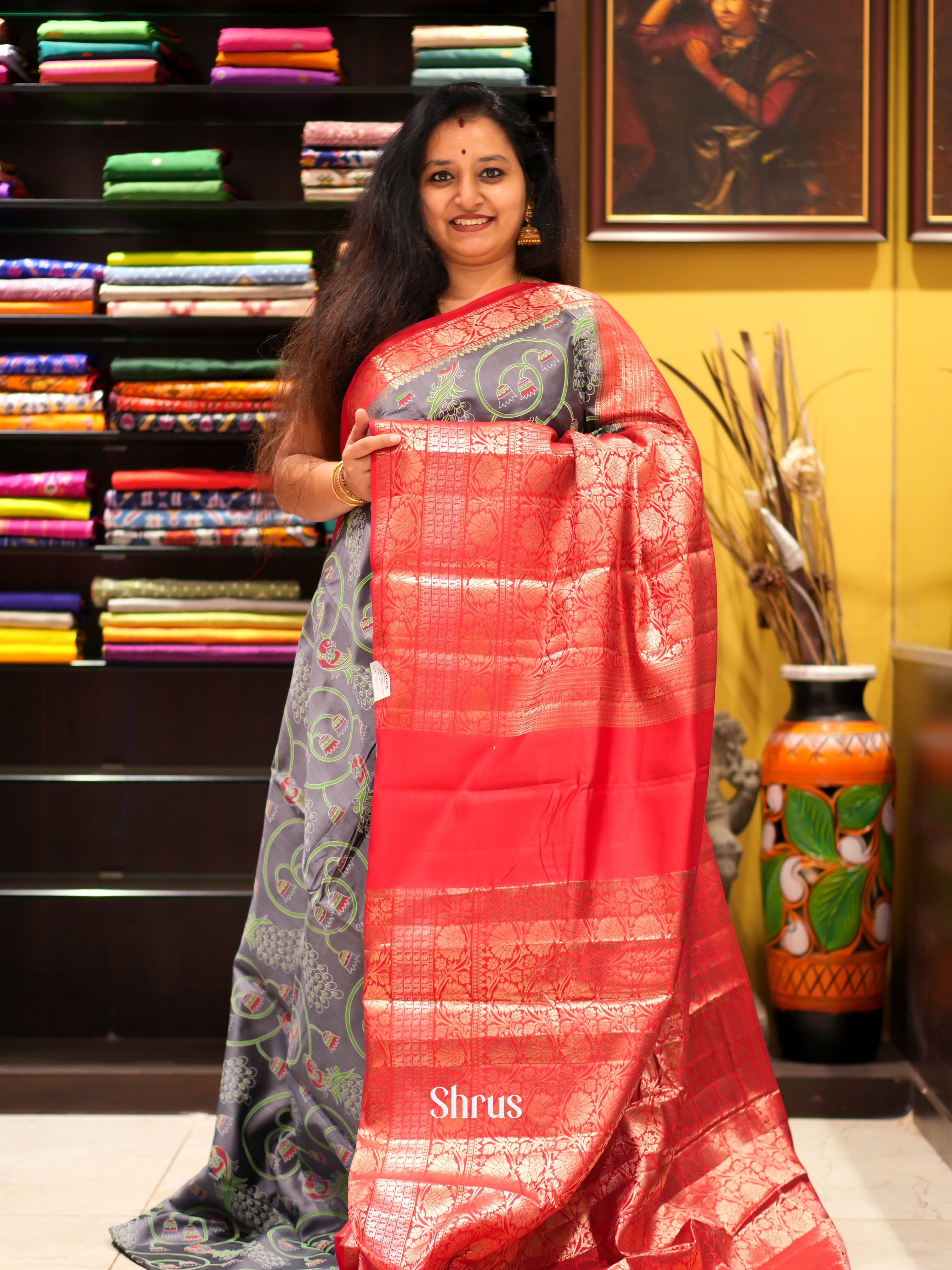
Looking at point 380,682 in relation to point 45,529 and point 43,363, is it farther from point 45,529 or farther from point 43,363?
point 43,363

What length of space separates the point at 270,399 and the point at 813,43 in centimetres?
140

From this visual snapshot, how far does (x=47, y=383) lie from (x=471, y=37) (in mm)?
1111

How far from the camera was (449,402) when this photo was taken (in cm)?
169

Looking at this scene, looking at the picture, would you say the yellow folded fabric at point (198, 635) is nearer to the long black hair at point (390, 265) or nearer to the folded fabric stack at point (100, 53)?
the long black hair at point (390, 265)

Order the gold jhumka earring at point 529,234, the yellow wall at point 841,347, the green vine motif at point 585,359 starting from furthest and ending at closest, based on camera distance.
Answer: the yellow wall at point 841,347
the gold jhumka earring at point 529,234
the green vine motif at point 585,359

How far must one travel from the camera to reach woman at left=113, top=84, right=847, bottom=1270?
1521 mm

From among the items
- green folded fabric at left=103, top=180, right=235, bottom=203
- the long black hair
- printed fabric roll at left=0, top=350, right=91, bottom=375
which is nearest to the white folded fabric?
green folded fabric at left=103, top=180, right=235, bottom=203

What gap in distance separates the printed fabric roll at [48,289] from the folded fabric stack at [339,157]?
498mm

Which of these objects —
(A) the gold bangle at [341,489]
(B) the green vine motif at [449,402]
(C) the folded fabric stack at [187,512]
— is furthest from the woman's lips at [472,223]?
(C) the folded fabric stack at [187,512]

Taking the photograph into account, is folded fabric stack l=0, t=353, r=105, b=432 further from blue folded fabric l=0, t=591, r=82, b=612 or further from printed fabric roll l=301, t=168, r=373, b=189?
printed fabric roll l=301, t=168, r=373, b=189

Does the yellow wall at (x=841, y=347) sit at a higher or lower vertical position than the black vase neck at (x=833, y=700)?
higher

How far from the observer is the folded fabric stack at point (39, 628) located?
2543 mm

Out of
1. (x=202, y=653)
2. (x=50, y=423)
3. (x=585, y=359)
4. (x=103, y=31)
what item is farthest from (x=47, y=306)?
(x=585, y=359)

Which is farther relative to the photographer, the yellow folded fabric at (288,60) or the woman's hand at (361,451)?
the yellow folded fabric at (288,60)
